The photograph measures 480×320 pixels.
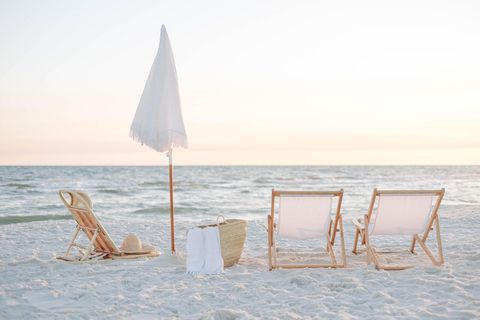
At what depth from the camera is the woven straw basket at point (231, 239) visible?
496cm

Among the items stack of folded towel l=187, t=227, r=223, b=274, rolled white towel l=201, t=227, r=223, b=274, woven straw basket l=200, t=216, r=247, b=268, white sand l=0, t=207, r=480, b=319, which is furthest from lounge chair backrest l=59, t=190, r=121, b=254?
woven straw basket l=200, t=216, r=247, b=268

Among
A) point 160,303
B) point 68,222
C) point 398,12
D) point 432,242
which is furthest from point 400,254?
point 398,12

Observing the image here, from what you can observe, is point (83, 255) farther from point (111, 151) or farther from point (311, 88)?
point (111, 151)

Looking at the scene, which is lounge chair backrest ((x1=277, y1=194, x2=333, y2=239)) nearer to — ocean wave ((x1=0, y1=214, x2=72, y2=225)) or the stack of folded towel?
the stack of folded towel

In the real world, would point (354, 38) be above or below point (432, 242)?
above

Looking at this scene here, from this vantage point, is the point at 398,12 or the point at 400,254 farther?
the point at 398,12

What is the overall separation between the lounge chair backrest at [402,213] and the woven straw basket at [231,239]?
4.56ft

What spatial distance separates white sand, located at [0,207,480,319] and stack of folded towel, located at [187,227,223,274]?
13 cm

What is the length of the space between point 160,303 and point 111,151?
28.8 meters

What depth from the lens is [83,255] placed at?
215 inches

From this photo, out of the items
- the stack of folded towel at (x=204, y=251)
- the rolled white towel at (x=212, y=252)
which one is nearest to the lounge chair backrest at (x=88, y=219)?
the stack of folded towel at (x=204, y=251)

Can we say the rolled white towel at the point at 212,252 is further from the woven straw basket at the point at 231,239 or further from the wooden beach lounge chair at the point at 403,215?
the wooden beach lounge chair at the point at 403,215

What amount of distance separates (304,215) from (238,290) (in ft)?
3.98

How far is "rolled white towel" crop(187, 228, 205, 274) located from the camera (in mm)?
4782
